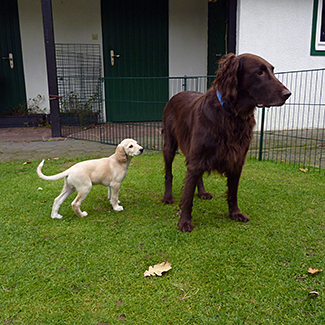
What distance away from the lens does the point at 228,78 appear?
7.52 ft

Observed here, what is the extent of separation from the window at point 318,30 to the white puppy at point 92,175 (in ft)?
21.3

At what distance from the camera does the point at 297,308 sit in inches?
68.5

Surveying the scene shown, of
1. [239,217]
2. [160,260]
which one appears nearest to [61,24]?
[239,217]

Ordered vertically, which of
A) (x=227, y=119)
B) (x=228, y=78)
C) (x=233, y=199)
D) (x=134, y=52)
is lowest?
(x=233, y=199)

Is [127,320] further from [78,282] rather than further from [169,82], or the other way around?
[169,82]

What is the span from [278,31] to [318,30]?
102cm

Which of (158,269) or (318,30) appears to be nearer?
(158,269)

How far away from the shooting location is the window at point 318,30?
7.28 meters

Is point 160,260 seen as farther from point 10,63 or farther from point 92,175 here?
point 10,63

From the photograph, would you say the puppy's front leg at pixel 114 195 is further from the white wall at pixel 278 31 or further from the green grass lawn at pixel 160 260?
the white wall at pixel 278 31

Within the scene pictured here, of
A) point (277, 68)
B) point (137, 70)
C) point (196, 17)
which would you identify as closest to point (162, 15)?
point (196, 17)

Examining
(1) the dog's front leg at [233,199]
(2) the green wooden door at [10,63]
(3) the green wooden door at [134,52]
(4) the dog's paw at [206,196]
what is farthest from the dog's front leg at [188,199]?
(2) the green wooden door at [10,63]

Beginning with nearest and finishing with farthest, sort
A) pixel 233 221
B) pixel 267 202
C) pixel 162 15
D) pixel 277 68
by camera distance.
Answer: pixel 233 221
pixel 267 202
pixel 277 68
pixel 162 15

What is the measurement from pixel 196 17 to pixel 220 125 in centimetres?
689
